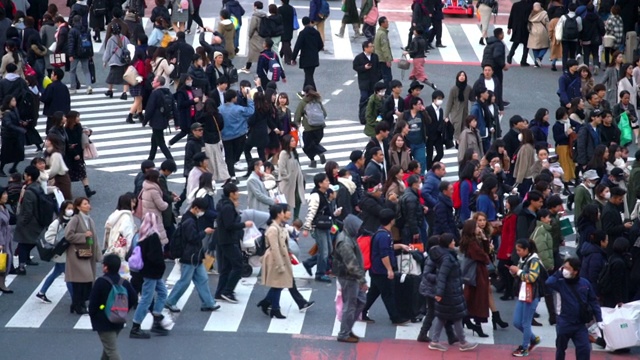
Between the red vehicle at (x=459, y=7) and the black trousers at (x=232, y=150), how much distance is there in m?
16.1

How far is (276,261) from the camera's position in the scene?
17.3m

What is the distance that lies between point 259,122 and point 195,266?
21.0 feet

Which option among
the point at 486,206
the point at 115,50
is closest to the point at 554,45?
the point at 115,50

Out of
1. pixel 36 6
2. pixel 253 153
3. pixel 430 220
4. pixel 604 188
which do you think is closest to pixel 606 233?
pixel 604 188

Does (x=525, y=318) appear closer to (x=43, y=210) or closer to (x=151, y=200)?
(x=151, y=200)

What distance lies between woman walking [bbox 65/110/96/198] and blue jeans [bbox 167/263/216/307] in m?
5.28

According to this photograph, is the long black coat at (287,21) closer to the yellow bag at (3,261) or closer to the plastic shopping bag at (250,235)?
the plastic shopping bag at (250,235)

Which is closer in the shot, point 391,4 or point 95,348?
point 95,348

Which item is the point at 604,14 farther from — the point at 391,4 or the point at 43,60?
the point at 43,60

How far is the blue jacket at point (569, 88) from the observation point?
86.6 ft

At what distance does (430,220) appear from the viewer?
19906 mm

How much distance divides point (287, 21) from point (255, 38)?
1.44 m

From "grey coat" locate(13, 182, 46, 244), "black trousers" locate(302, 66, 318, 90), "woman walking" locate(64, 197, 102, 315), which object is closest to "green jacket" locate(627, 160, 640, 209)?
"woman walking" locate(64, 197, 102, 315)

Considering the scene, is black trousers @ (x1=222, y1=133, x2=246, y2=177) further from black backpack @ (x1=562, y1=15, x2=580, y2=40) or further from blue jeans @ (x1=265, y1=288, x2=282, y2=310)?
black backpack @ (x1=562, y1=15, x2=580, y2=40)
